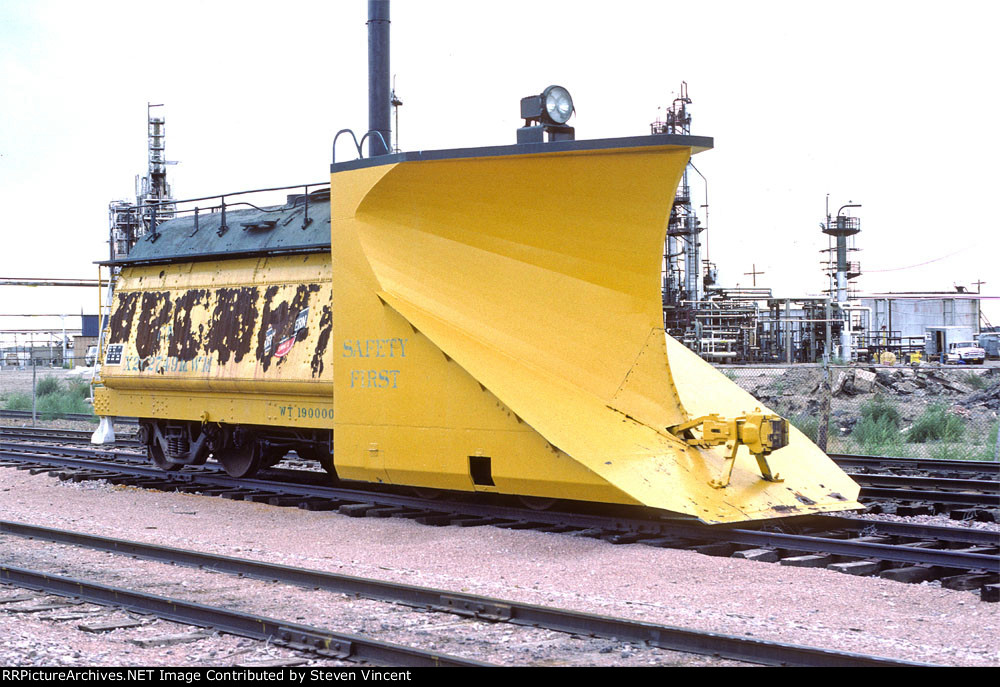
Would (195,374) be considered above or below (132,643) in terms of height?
above

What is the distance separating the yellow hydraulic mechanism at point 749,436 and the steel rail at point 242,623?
409 cm

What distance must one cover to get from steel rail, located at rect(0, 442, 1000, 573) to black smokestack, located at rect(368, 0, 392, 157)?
4267 millimetres

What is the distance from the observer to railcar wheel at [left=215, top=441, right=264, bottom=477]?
1374 cm

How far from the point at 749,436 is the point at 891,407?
14868mm

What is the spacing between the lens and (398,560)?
8.71m

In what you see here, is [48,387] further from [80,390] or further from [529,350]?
[529,350]

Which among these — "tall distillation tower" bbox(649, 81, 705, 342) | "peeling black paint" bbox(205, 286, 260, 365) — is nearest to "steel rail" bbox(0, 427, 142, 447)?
"peeling black paint" bbox(205, 286, 260, 365)

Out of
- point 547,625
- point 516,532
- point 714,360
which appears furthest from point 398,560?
point 714,360

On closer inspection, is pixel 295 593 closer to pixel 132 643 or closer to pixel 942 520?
pixel 132 643

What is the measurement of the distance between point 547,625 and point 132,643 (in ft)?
7.72

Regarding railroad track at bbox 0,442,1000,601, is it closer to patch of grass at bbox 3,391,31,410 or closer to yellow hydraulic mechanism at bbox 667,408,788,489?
yellow hydraulic mechanism at bbox 667,408,788,489

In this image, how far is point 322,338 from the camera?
38.1 feet

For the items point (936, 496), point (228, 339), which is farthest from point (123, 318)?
point (936, 496)

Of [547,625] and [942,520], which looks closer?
[547,625]
